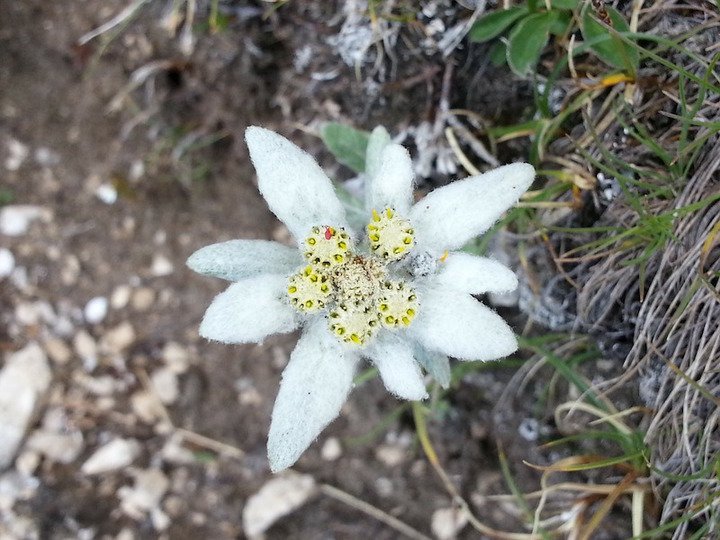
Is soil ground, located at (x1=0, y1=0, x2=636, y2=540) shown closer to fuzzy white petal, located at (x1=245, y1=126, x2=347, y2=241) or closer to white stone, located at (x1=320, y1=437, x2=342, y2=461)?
white stone, located at (x1=320, y1=437, x2=342, y2=461)

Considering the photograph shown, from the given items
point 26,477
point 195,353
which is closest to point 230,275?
point 195,353

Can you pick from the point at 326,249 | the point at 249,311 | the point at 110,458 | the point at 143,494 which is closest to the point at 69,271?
the point at 110,458

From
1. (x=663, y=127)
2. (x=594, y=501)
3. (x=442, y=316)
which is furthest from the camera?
(x=594, y=501)

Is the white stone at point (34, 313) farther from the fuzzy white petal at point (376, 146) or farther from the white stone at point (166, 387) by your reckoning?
the fuzzy white petal at point (376, 146)

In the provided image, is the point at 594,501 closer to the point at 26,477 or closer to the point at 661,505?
the point at 661,505

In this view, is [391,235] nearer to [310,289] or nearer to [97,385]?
[310,289]

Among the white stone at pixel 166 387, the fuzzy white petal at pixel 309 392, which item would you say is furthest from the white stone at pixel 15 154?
the fuzzy white petal at pixel 309 392

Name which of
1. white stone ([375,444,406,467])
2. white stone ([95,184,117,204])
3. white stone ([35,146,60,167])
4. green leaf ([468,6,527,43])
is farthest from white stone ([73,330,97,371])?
green leaf ([468,6,527,43])
